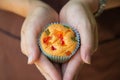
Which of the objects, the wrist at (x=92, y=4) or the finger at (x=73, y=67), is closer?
the finger at (x=73, y=67)

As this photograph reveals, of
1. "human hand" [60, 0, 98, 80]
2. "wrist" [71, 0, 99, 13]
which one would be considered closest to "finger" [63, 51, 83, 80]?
"human hand" [60, 0, 98, 80]

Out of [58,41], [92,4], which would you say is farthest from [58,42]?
[92,4]

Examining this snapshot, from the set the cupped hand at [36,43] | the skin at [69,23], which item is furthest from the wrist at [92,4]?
the cupped hand at [36,43]

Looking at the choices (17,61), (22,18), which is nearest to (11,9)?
(22,18)

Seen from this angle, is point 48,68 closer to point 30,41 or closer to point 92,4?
point 30,41

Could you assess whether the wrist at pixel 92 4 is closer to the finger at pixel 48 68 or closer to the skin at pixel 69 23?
the skin at pixel 69 23

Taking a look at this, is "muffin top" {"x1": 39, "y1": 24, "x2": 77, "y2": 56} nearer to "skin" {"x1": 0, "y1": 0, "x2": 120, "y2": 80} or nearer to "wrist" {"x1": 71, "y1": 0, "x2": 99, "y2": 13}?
"skin" {"x1": 0, "y1": 0, "x2": 120, "y2": 80}

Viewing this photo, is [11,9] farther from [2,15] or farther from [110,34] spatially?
[110,34]
